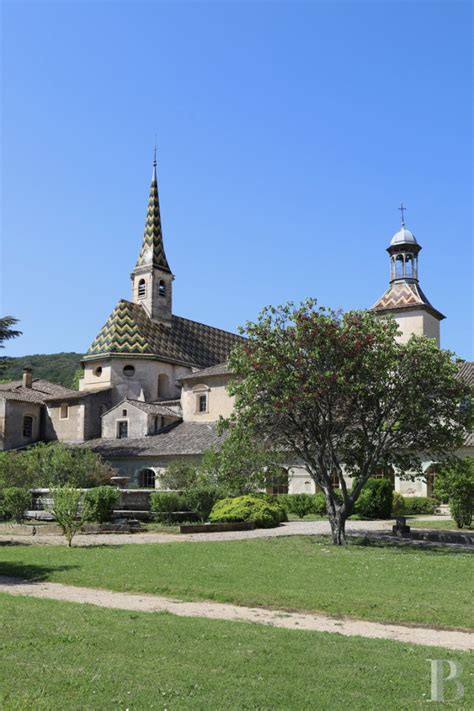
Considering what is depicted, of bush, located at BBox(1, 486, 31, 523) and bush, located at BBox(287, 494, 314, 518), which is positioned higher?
bush, located at BBox(1, 486, 31, 523)

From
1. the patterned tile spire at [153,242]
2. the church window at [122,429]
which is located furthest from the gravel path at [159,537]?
the patterned tile spire at [153,242]

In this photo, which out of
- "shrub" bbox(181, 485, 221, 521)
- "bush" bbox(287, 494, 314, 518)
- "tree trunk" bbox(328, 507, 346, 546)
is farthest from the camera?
"bush" bbox(287, 494, 314, 518)

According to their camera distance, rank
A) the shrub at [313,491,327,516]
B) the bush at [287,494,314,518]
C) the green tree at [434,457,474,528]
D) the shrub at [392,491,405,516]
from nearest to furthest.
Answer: the green tree at [434,457,474,528], the shrub at [313,491,327,516], the bush at [287,494,314,518], the shrub at [392,491,405,516]

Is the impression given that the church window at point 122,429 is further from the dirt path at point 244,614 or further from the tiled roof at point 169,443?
the dirt path at point 244,614

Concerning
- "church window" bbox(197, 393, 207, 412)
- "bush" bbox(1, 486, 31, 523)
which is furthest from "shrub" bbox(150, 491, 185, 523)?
"church window" bbox(197, 393, 207, 412)

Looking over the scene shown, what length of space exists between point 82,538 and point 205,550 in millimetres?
5379

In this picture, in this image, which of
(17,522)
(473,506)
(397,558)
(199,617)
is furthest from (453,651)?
(17,522)

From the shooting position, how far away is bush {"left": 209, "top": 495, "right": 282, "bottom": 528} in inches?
1028

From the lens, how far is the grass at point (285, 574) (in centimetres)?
1123

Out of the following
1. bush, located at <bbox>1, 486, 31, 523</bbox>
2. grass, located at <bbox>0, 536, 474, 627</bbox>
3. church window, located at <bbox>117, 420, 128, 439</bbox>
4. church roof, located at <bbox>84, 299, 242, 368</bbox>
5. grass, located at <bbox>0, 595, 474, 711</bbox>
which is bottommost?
grass, located at <bbox>0, 536, 474, 627</bbox>

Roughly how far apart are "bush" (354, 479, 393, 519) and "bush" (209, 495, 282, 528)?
803 cm

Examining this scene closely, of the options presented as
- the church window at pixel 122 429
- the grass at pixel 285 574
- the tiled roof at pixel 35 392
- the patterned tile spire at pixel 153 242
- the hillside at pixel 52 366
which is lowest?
the grass at pixel 285 574

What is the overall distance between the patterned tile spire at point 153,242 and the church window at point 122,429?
16815 mm

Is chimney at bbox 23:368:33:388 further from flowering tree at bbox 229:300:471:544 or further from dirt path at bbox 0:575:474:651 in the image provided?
dirt path at bbox 0:575:474:651
